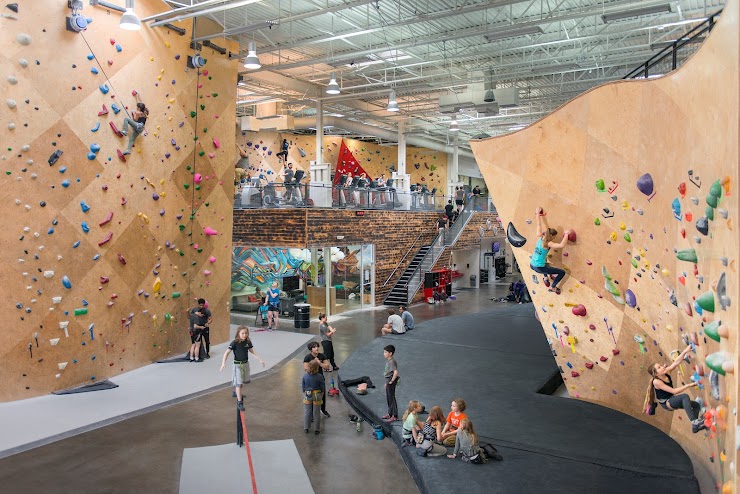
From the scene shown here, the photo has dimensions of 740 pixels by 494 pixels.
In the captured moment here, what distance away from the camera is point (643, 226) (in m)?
7.20

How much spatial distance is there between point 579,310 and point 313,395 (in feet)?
13.4

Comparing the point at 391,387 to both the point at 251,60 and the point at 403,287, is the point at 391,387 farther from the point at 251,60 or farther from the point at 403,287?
the point at 403,287

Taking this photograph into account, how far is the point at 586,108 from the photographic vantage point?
8.02 metres

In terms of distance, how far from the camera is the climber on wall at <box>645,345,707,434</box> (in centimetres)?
564

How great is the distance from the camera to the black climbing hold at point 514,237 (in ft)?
31.1

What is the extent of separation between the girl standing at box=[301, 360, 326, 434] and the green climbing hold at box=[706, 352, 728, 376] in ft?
16.5

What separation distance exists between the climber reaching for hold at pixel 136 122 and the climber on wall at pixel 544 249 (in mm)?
7415

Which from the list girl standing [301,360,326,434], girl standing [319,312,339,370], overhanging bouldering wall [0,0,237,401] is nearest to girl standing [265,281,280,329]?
overhanging bouldering wall [0,0,237,401]

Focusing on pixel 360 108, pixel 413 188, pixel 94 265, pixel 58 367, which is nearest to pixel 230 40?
pixel 94 265

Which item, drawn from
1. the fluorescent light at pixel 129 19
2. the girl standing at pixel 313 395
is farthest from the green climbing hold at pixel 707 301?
the fluorescent light at pixel 129 19

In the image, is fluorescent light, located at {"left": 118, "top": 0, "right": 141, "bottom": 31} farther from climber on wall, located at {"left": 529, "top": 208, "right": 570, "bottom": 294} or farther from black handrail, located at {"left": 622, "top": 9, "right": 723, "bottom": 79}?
black handrail, located at {"left": 622, "top": 9, "right": 723, "bottom": 79}

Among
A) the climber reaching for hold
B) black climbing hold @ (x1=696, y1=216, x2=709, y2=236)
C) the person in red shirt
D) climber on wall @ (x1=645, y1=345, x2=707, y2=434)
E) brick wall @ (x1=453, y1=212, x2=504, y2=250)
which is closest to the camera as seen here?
black climbing hold @ (x1=696, y1=216, x2=709, y2=236)

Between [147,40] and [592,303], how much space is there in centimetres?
939

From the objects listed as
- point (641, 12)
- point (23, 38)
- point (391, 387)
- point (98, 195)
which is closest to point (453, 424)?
point (391, 387)
